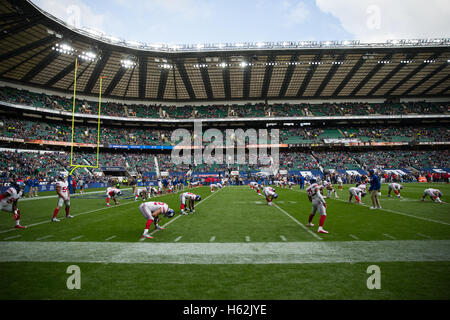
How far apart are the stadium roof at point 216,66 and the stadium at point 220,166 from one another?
31 cm

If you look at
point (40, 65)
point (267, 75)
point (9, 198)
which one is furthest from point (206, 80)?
point (9, 198)

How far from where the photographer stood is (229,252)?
20.7ft

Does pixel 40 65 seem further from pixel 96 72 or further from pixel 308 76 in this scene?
pixel 308 76

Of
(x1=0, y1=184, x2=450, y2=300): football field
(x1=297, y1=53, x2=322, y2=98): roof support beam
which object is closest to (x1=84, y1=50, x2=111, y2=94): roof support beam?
(x1=297, y1=53, x2=322, y2=98): roof support beam

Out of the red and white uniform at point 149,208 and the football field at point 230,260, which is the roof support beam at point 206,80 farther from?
the red and white uniform at point 149,208

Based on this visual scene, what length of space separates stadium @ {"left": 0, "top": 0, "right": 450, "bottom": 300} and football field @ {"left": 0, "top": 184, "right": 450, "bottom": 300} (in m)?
0.05

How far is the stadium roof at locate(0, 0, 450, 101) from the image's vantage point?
37.9 metres

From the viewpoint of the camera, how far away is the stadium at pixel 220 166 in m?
4.97

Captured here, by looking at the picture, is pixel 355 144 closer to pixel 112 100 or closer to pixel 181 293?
pixel 112 100

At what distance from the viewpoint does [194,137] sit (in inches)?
2264

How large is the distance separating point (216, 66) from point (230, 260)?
4565 cm

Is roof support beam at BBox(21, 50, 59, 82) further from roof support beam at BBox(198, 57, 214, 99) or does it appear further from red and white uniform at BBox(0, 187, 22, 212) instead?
red and white uniform at BBox(0, 187, 22, 212)
